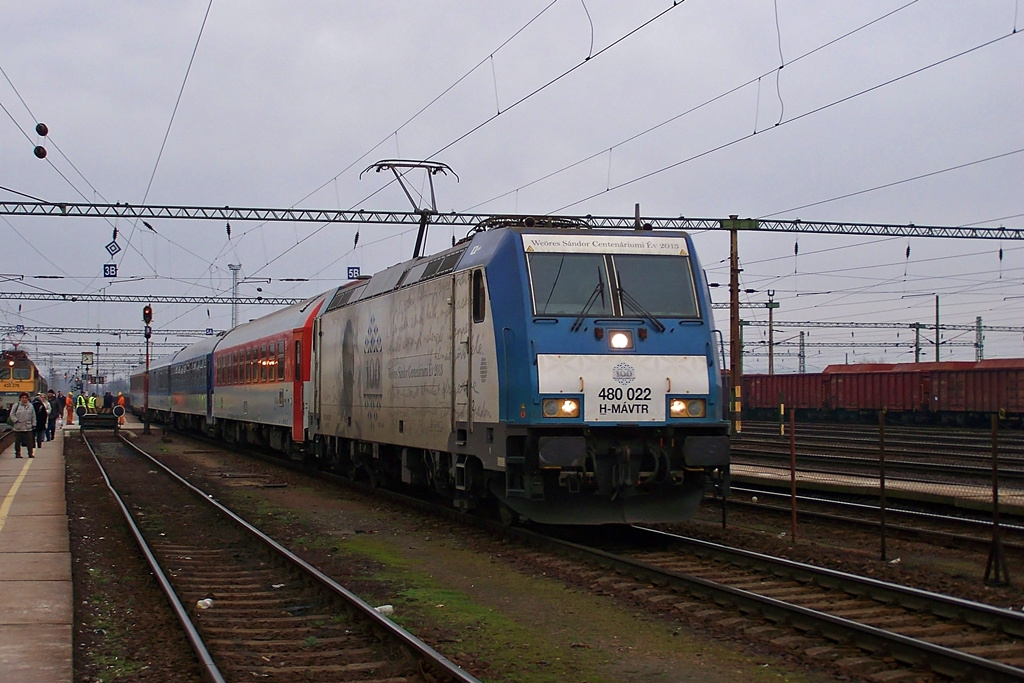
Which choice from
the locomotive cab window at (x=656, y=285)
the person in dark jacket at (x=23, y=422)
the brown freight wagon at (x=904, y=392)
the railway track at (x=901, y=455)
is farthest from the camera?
the brown freight wagon at (x=904, y=392)

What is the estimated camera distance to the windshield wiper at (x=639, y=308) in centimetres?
1123

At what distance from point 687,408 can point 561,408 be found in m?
1.44

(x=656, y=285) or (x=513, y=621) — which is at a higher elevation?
(x=656, y=285)

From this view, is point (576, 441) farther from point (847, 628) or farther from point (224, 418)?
point (224, 418)

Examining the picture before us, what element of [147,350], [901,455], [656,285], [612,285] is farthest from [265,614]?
[147,350]

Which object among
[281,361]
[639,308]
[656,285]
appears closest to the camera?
[639,308]

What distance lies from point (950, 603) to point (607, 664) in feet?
8.99

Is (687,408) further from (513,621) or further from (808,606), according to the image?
(513,621)

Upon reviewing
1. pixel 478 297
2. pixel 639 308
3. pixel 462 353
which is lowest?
pixel 462 353

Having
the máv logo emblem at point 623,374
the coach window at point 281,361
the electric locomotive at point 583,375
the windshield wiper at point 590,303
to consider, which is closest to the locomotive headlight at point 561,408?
the electric locomotive at point 583,375

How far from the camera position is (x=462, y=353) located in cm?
1224

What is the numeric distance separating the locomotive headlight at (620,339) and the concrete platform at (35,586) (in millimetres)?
5720

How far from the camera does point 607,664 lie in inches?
271

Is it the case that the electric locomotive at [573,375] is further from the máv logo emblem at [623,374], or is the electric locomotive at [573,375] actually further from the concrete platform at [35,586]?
the concrete platform at [35,586]
